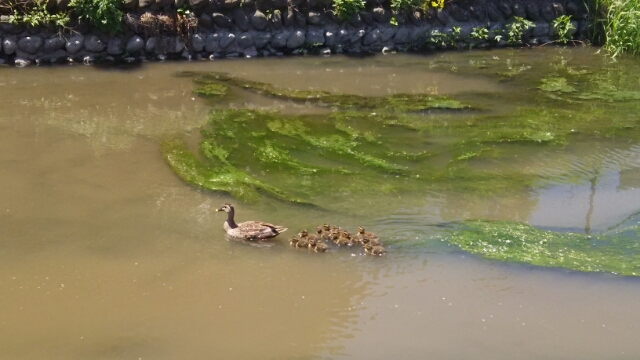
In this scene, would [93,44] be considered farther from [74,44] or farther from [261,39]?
[261,39]

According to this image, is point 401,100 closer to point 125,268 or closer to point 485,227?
point 485,227

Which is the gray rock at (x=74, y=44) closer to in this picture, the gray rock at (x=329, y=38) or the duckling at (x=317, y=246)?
the gray rock at (x=329, y=38)

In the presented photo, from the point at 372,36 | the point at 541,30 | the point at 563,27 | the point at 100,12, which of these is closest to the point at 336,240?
the point at 100,12

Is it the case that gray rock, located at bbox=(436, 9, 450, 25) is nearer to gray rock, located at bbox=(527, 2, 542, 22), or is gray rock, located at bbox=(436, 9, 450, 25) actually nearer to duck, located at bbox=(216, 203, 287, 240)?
gray rock, located at bbox=(527, 2, 542, 22)

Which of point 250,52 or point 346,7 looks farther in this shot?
point 346,7

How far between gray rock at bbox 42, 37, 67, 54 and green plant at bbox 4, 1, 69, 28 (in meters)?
0.27

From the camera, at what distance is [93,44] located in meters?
14.5

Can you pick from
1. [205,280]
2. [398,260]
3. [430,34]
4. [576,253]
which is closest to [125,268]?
[205,280]

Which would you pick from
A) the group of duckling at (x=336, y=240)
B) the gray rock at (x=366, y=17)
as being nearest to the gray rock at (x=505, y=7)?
the gray rock at (x=366, y=17)

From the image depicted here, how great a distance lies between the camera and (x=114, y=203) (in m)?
8.79

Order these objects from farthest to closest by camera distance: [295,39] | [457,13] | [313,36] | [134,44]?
[457,13], [313,36], [295,39], [134,44]

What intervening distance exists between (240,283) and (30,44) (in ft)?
29.3

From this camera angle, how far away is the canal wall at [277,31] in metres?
14.4

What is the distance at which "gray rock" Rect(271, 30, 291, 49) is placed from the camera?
15812 millimetres
